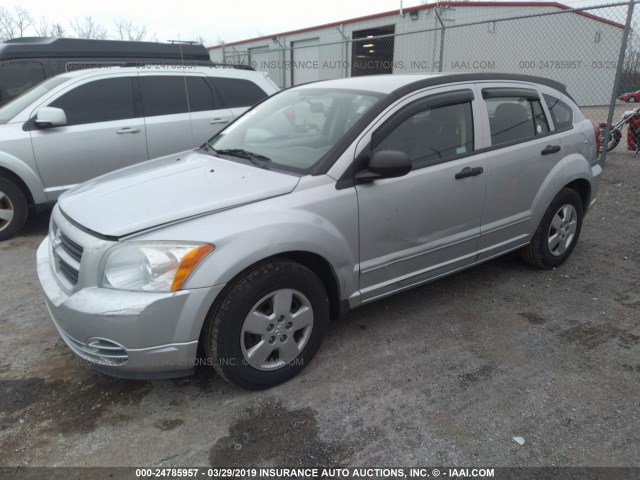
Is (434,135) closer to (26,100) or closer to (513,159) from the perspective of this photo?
(513,159)

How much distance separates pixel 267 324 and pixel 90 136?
388cm

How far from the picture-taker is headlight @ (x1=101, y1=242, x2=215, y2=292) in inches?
92.9

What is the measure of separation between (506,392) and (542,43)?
2013 cm

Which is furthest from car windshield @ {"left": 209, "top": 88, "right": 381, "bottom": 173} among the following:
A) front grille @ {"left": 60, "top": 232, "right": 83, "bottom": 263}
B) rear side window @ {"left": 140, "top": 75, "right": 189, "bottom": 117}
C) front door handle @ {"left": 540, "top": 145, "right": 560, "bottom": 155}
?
rear side window @ {"left": 140, "top": 75, "right": 189, "bottom": 117}

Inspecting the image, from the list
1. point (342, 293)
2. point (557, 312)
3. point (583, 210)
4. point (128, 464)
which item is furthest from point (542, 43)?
point (128, 464)

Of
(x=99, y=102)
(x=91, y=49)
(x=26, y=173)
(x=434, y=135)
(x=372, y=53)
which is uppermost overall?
(x=372, y=53)

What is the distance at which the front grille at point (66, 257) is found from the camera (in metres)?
2.57

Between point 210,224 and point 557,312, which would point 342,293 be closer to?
point 210,224

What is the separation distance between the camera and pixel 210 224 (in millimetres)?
2484

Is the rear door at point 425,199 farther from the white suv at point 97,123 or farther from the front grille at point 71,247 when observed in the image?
the white suv at point 97,123

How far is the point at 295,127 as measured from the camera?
11.5 ft

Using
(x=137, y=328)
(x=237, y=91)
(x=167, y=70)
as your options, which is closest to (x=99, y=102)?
(x=167, y=70)

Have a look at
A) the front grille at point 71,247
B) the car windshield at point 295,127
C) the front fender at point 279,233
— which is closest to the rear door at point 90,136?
the car windshield at point 295,127

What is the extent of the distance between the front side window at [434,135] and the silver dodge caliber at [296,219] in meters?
0.01
